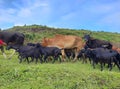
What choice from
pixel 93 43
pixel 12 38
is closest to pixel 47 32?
pixel 12 38

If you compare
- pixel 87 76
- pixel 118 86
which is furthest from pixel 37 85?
pixel 118 86

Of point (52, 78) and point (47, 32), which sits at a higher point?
point (47, 32)

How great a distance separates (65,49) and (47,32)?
1335 centimetres

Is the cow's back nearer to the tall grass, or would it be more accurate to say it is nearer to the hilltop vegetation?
the tall grass

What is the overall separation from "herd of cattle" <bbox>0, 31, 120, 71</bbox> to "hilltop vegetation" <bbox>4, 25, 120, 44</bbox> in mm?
9818

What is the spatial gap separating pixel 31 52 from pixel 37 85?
19.9ft

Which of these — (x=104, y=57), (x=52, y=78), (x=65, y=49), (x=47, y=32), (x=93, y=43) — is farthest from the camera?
(x=47, y=32)

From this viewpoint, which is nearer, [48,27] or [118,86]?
[118,86]

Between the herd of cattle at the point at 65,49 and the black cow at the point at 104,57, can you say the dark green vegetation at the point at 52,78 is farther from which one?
the herd of cattle at the point at 65,49

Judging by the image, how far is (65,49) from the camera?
21641 millimetres

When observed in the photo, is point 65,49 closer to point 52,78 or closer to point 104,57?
point 104,57

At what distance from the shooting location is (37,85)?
43.1 ft

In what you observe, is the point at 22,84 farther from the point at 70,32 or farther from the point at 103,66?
the point at 70,32

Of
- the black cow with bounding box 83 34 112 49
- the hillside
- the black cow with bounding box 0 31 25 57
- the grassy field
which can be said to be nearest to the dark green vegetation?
the grassy field
